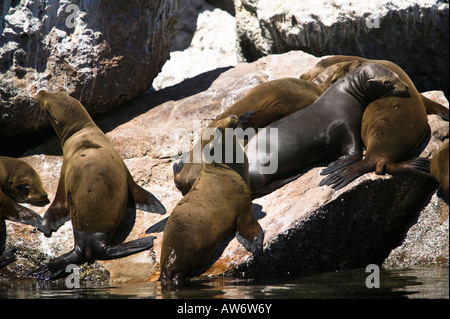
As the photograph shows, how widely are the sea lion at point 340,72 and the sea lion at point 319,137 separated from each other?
384mm

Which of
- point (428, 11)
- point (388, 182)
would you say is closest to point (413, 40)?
point (428, 11)

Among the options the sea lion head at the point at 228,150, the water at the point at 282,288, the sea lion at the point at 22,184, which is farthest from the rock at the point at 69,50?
the water at the point at 282,288

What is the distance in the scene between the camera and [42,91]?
25.8 feet

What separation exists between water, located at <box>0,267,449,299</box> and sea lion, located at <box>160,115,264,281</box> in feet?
0.77

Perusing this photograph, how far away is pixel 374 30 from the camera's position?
8883 mm

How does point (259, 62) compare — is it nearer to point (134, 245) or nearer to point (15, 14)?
point (15, 14)

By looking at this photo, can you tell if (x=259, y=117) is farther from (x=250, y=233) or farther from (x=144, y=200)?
(x=250, y=233)

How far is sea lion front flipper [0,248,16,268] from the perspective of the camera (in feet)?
20.5

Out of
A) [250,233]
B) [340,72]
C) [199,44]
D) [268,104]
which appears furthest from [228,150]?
[199,44]

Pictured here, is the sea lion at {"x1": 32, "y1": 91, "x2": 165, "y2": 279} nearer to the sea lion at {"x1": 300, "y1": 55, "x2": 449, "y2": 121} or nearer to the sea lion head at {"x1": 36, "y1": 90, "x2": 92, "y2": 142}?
the sea lion head at {"x1": 36, "y1": 90, "x2": 92, "y2": 142}

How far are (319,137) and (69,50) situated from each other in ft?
11.9

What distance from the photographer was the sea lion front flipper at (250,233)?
5.38m

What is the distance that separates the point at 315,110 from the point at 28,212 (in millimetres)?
3293
